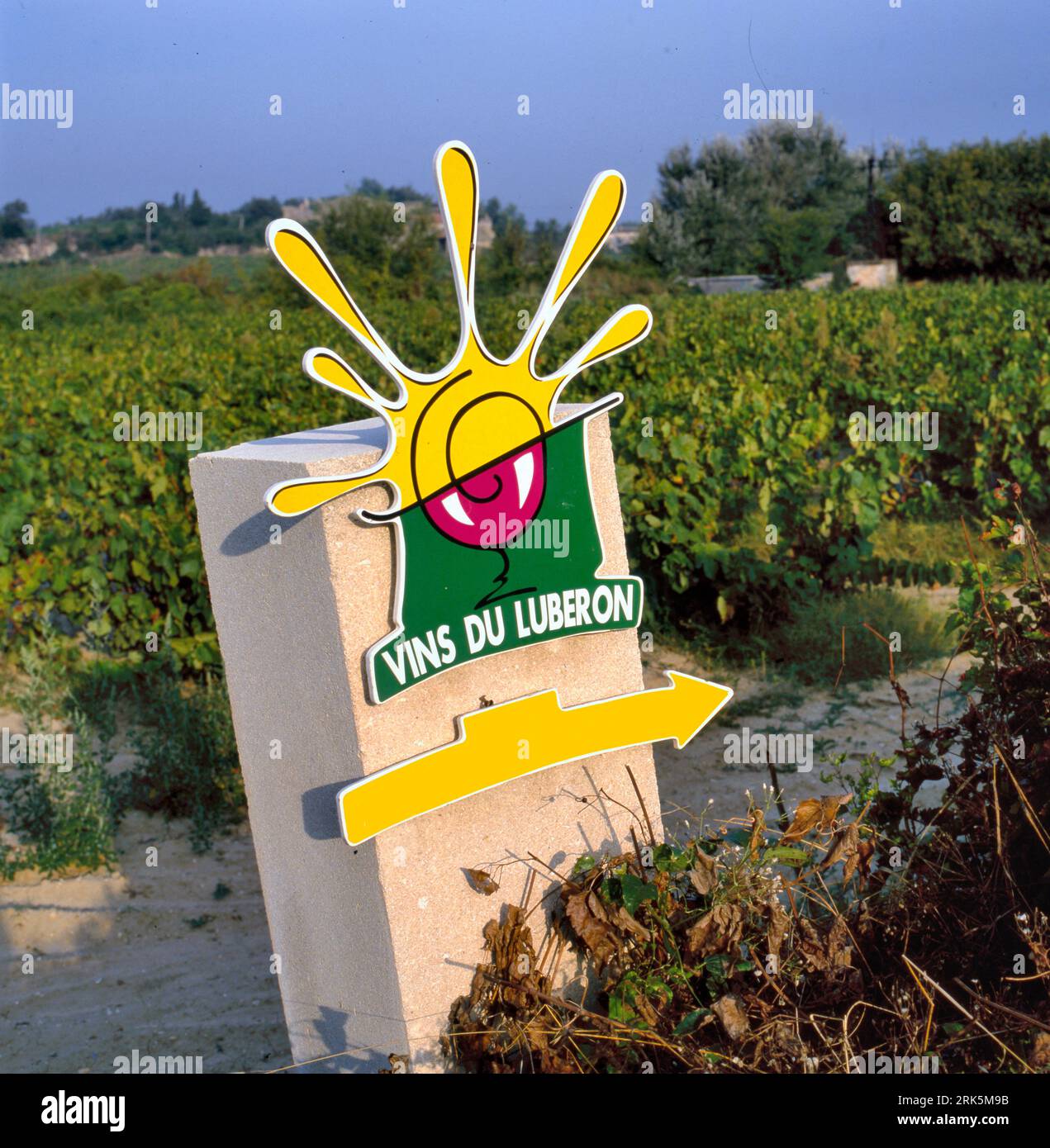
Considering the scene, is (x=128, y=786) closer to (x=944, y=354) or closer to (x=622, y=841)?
(x=622, y=841)

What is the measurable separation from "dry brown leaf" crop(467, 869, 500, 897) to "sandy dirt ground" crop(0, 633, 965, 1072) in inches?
22.3

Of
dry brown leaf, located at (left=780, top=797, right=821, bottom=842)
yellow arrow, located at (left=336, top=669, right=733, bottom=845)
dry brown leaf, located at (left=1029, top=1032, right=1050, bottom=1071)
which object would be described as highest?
yellow arrow, located at (left=336, top=669, right=733, bottom=845)

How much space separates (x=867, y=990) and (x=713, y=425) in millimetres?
4166

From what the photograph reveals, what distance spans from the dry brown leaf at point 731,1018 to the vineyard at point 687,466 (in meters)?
2.04

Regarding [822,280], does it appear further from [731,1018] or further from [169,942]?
[731,1018]

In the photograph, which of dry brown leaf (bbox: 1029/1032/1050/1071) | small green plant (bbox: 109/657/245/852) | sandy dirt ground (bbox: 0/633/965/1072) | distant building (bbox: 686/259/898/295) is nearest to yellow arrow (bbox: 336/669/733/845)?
sandy dirt ground (bbox: 0/633/965/1072)

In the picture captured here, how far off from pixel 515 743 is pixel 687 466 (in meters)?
3.72

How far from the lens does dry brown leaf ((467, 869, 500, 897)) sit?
2.80 meters

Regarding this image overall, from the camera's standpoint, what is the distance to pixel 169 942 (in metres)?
4.20

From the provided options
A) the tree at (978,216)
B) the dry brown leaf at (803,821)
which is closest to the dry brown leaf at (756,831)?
the dry brown leaf at (803,821)

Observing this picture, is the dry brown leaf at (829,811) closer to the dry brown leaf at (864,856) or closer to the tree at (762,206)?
the dry brown leaf at (864,856)

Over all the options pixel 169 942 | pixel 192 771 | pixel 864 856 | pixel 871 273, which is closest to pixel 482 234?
pixel 871 273

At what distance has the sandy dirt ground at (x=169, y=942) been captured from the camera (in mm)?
3627

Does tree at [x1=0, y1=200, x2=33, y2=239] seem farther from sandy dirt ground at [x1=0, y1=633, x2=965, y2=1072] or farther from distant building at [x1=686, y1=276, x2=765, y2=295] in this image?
sandy dirt ground at [x1=0, y1=633, x2=965, y2=1072]
